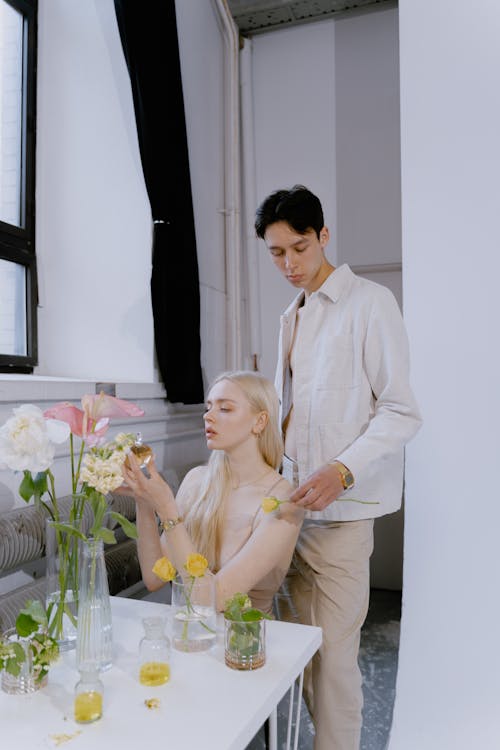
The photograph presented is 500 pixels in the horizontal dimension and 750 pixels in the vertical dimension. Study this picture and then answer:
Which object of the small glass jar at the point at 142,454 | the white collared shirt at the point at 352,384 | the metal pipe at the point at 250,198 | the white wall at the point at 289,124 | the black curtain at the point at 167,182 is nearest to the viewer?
the small glass jar at the point at 142,454

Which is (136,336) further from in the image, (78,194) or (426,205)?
(426,205)

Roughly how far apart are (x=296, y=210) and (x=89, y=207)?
1017 millimetres

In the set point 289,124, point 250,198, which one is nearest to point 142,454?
point 250,198

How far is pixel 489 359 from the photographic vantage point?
7.48 feet

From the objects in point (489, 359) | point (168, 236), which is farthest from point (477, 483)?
point (168, 236)

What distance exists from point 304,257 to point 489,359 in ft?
3.11

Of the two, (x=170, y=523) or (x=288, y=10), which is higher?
(x=288, y=10)

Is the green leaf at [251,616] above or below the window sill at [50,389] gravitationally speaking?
below

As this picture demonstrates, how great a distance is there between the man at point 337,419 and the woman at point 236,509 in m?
0.18

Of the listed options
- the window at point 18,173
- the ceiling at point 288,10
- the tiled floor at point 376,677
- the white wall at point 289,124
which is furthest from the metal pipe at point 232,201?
the tiled floor at point 376,677

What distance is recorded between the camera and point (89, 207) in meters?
2.37

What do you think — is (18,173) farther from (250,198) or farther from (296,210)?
(250,198)

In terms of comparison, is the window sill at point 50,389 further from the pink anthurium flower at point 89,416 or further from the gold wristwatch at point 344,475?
the gold wristwatch at point 344,475

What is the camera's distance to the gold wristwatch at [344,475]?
1.48 metres
